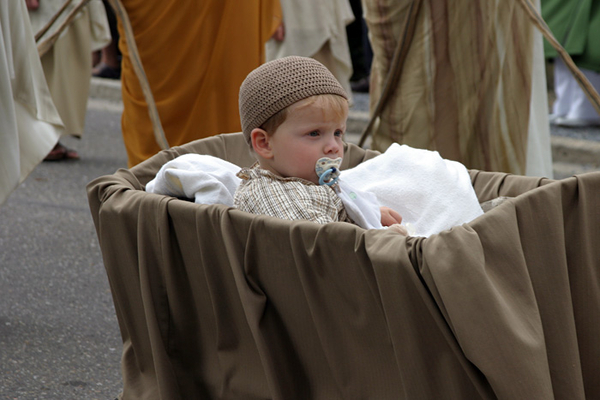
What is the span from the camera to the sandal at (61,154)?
5379 mm

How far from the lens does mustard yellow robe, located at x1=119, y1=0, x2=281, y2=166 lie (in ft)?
12.4

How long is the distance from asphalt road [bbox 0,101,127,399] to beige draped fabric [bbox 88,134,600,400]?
17.6 inches

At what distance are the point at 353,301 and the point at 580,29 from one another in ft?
15.2

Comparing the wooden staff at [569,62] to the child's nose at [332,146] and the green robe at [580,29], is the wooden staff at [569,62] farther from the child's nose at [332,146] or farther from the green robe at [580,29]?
the green robe at [580,29]

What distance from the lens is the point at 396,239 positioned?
62.1 inches

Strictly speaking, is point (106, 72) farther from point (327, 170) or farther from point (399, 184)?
point (327, 170)

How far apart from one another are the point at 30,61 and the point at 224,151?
2.55 ft

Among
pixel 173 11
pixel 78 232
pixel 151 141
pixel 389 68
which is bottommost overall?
pixel 78 232

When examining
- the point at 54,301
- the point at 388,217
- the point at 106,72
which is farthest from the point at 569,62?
the point at 106,72

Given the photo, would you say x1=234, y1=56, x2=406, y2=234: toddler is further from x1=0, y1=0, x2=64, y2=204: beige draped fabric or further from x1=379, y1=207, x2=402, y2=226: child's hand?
x1=0, y1=0, x2=64, y2=204: beige draped fabric

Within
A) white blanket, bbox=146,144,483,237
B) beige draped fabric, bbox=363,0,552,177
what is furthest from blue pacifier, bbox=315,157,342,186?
beige draped fabric, bbox=363,0,552,177

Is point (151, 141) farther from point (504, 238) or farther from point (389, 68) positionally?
point (504, 238)

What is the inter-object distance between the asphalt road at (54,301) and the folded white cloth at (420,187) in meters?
0.95

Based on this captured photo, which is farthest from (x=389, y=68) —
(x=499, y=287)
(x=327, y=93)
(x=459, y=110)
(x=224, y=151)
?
(x=499, y=287)
